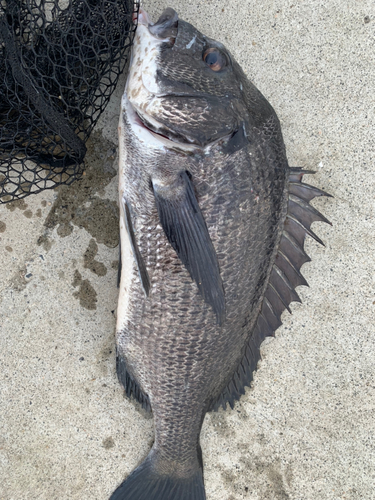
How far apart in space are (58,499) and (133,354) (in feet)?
3.60

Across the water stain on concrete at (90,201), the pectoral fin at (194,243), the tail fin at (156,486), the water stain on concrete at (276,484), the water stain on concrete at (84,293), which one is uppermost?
the pectoral fin at (194,243)

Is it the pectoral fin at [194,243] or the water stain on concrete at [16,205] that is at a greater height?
the pectoral fin at [194,243]

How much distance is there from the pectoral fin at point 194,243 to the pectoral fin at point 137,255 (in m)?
0.21

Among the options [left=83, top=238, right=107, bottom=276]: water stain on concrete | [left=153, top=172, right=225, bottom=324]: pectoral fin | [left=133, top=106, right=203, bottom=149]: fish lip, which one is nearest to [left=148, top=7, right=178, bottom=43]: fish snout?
[left=133, top=106, right=203, bottom=149]: fish lip

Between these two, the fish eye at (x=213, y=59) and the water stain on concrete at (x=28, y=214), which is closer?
the fish eye at (x=213, y=59)

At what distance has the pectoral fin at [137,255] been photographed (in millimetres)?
1632

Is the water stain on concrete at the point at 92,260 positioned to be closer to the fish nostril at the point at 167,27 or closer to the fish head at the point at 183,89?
the fish head at the point at 183,89

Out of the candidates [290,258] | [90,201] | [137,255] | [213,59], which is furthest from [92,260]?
[213,59]

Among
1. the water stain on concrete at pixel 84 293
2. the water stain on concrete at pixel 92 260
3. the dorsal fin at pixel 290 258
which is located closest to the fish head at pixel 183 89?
the dorsal fin at pixel 290 258

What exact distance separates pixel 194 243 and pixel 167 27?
3.25 ft

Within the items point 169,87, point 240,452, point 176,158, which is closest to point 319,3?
point 169,87

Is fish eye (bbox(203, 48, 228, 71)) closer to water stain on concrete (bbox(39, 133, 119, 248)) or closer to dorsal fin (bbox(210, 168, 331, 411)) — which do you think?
dorsal fin (bbox(210, 168, 331, 411))

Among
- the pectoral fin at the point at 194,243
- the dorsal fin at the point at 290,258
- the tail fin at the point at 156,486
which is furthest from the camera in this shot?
the tail fin at the point at 156,486

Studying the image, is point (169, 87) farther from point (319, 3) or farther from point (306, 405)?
point (306, 405)
